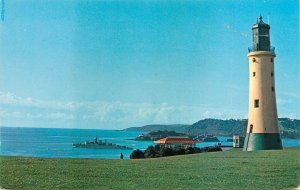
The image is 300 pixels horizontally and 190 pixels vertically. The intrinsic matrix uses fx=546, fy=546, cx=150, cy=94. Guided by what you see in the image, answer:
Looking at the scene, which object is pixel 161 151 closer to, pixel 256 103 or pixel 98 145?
pixel 98 145

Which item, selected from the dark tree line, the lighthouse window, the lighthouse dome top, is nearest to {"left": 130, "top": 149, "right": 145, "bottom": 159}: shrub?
the dark tree line

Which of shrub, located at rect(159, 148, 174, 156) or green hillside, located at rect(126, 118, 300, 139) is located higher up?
green hillside, located at rect(126, 118, 300, 139)

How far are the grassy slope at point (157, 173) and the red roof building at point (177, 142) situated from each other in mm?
249

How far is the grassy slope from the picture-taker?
31.8 feet

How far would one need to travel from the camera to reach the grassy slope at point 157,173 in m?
9.69

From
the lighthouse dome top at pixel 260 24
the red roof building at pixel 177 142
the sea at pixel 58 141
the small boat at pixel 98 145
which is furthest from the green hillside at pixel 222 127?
the lighthouse dome top at pixel 260 24

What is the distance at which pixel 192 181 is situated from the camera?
32.0ft

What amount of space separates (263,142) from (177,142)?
6.17 feet

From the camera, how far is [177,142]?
1044cm

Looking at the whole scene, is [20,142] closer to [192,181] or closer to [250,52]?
[192,181]

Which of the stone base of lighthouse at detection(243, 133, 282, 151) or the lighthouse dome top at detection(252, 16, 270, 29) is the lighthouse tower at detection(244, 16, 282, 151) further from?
the lighthouse dome top at detection(252, 16, 270, 29)

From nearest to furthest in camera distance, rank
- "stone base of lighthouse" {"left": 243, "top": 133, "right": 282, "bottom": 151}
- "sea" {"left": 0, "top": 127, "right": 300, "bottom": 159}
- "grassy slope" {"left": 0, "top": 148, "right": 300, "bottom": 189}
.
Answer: "grassy slope" {"left": 0, "top": 148, "right": 300, "bottom": 189}, "sea" {"left": 0, "top": 127, "right": 300, "bottom": 159}, "stone base of lighthouse" {"left": 243, "top": 133, "right": 282, "bottom": 151}

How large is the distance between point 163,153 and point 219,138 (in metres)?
1.17

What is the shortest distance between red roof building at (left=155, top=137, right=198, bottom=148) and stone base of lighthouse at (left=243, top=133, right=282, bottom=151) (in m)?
1.24
